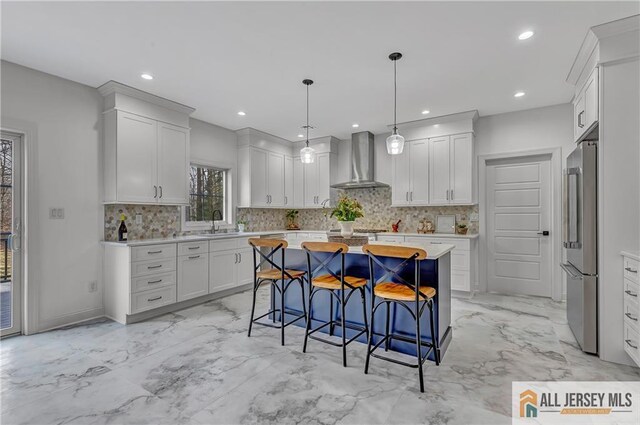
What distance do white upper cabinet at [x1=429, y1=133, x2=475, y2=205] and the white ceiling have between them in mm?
669

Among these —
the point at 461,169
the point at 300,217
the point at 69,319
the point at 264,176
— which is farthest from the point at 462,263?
the point at 69,319

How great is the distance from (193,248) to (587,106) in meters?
4.66

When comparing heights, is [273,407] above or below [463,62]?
below

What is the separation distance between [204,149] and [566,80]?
16.0 feet

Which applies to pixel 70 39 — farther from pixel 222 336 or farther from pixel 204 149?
pixel 222 336

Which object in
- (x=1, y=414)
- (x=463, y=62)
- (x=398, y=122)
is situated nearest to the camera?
(x=1, y=414)

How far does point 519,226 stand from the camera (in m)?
4.62

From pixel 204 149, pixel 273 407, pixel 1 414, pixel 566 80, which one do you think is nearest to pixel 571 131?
pixel 566 80

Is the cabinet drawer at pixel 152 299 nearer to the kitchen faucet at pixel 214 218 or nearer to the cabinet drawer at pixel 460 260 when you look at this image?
the kitchen faucet at pixel 214 218

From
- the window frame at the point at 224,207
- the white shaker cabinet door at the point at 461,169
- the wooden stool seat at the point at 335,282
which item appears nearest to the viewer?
the wooden stool seat at the point at 335,282

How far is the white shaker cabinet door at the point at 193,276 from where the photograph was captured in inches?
159

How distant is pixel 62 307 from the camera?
11.2ft

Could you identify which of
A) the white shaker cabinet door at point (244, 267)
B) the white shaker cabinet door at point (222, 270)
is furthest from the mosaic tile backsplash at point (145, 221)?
the white shaker cabinet door at point (244, 267)

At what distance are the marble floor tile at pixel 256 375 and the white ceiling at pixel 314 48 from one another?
2.72m
